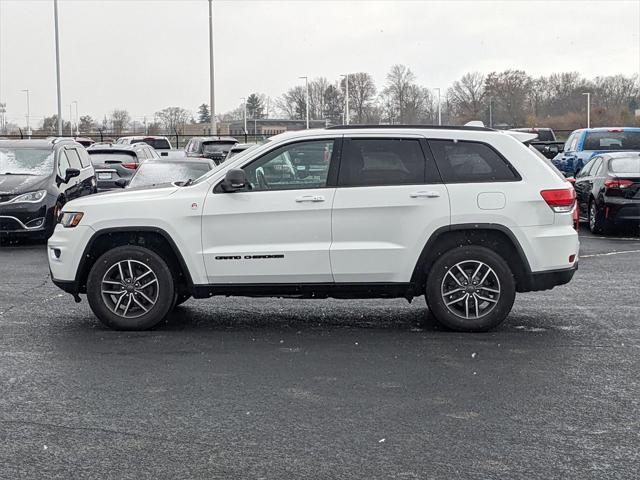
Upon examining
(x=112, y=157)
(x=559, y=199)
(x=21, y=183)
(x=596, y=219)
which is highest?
(x=112, y=157)

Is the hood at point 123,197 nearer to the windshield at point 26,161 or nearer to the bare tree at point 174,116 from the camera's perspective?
the windshield at point 26,161

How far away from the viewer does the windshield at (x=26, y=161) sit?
16.1m

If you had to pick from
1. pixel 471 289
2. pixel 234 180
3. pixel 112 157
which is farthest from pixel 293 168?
pixel 112 157

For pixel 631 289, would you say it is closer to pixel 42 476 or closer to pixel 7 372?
pixel 7 372

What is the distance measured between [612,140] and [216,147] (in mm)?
12492

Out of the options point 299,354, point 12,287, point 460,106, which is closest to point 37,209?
point 12,287

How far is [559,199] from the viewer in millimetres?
8133

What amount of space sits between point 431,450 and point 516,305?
479cm

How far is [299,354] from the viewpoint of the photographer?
7379mm

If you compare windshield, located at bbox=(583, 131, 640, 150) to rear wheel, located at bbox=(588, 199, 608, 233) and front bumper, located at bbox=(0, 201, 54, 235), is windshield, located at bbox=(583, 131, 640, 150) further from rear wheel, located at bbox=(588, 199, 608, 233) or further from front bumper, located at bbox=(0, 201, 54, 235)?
front bumper, located at bbox=(0, 201, 54, 235)

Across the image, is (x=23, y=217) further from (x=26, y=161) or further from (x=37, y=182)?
(x=26, y=161)

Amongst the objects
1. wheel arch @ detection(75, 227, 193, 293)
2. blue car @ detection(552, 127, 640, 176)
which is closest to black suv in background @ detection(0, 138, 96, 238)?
wheel arch @ detection(75, 227, 193, 293)

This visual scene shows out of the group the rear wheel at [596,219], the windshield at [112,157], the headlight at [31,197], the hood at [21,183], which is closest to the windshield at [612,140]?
the rear wheel at [596,219]

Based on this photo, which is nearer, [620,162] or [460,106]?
[620,162]
